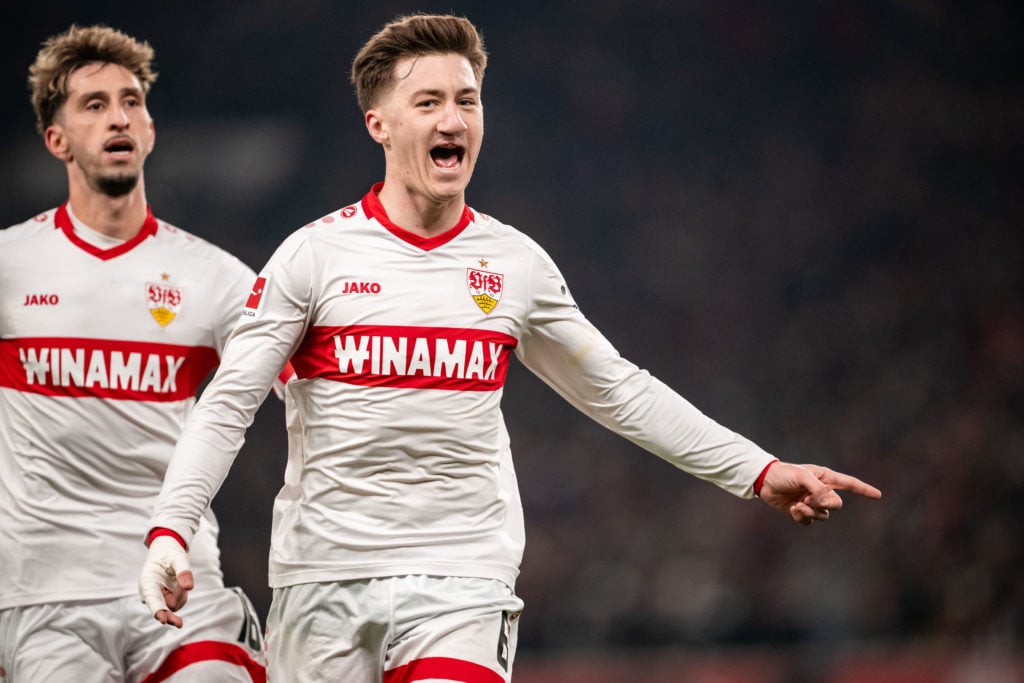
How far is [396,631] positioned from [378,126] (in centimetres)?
124

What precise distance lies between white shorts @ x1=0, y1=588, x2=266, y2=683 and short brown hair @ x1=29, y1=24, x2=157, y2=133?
1.56 m

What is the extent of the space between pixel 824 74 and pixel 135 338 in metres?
9.80

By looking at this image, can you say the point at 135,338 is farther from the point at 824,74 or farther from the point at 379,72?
the point at 824,74

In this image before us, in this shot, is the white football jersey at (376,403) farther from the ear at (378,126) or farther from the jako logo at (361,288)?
the ear at (378,126)

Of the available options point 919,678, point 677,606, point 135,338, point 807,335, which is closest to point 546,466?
point 677,606

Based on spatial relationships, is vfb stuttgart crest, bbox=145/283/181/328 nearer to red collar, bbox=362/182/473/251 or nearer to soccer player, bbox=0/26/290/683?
soccer player, bbox=0/26/290/683

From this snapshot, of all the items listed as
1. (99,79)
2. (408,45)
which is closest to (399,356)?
(408,45)

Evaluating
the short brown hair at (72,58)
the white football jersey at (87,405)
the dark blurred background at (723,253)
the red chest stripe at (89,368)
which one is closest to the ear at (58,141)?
the short brown hair at (72,58)

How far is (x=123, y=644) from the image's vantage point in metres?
3.50

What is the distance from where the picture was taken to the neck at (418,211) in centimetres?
314

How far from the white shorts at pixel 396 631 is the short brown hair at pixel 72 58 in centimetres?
191

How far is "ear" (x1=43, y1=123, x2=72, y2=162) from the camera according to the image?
3.98 meters

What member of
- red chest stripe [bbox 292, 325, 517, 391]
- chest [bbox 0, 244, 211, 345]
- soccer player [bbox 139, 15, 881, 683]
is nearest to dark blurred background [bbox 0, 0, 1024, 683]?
chest [bbox 0, 244, 211, 345]

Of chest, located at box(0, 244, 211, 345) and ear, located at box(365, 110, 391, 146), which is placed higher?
ear, located at box(365, 110, 391, 146)
